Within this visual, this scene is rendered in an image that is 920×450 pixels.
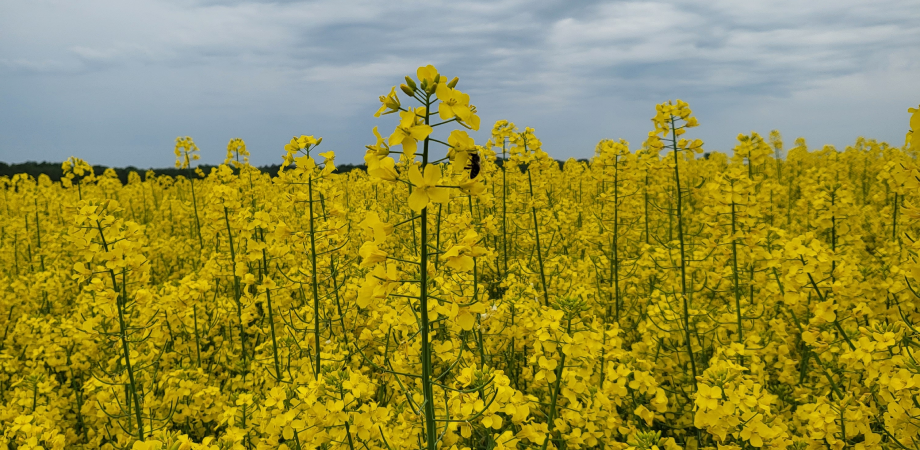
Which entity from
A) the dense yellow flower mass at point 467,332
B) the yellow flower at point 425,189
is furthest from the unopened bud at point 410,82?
the yellow flower at point 425,189

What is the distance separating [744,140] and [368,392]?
466 cm

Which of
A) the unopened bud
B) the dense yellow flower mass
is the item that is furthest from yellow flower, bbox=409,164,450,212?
the unopened bud

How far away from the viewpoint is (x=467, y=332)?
2.81m

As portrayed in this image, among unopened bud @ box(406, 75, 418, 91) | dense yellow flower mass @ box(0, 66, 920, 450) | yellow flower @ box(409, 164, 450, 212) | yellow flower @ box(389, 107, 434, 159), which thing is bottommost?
dense yellow flower mass @ box(0, 66, 920, 450)

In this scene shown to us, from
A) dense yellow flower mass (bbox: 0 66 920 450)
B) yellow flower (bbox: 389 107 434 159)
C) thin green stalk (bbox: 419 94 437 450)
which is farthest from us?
dense yellow flower mass (bbox: 0 66 920 450)

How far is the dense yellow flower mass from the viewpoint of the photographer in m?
2.24

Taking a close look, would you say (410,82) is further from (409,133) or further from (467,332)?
(467,332)

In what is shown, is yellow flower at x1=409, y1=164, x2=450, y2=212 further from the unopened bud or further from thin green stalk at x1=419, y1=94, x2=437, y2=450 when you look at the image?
the unopened bud

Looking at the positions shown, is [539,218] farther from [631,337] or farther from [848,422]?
[848,422]

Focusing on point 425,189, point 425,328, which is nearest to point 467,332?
point 425,328

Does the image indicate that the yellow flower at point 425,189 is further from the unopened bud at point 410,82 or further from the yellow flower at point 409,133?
the unopened bud at point 410,82

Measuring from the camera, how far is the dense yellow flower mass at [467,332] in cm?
224

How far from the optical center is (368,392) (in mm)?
2592

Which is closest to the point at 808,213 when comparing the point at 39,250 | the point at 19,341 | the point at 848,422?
the point at 848,422
